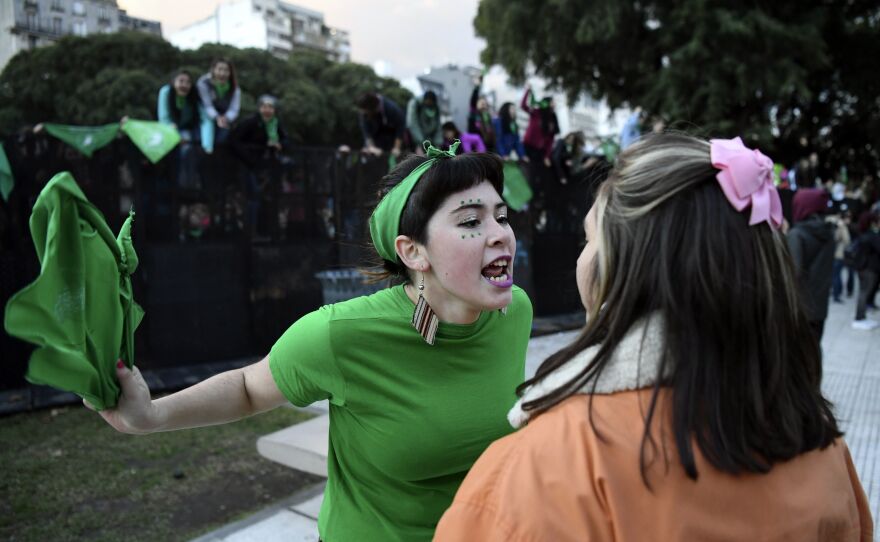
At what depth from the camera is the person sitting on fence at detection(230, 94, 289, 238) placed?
709 cm

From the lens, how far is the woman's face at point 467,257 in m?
1.85

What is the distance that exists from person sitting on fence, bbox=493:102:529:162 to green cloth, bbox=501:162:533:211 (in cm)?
49

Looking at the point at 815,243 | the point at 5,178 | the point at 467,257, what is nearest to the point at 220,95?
the point at 5,178

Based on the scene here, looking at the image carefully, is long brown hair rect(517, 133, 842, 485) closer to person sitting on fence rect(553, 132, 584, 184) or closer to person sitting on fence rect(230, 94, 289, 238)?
person sitting on fence rect(230, 94, 289, 238)

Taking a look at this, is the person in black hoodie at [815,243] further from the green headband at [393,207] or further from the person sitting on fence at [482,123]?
the green headband at [393,207]

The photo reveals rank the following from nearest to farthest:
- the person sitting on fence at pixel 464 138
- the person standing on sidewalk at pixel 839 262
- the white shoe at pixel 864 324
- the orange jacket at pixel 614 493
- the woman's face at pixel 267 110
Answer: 1. the orange jacket at pixel 614 493
2. the woman's face at pixel 267 110
3. the person sitting on fence at pixel 464 138
4. the white shoe at pixel 864 324
5. the person standing on sidewalk at pixel 839 262

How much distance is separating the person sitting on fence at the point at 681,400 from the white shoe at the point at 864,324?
413 inches

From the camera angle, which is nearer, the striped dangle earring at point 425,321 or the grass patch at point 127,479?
the striped dangle earring at point 425,321

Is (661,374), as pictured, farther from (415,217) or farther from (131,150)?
(131,150)

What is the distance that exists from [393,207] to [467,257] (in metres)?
0.26

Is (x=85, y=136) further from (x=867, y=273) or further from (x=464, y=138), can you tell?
(x=867, y=273)

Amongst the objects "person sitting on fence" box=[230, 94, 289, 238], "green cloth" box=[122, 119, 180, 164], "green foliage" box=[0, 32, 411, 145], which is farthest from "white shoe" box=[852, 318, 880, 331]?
"green foliage" box=[0, 32, 411, 145]

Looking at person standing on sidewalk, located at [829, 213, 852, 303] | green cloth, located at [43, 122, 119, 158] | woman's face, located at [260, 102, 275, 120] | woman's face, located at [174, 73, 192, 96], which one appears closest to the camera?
green cloth, located at [43, 122, 119, 158]

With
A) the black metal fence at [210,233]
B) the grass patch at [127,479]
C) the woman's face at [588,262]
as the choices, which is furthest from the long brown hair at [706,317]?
the black metal fence at [210,233]
